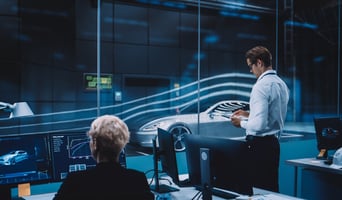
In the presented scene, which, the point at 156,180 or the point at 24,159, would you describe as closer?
the point at 24,159

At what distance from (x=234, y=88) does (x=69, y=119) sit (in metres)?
4.30

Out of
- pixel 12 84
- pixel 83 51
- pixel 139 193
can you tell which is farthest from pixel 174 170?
pixel 83 51

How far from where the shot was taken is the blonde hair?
4.85 feet

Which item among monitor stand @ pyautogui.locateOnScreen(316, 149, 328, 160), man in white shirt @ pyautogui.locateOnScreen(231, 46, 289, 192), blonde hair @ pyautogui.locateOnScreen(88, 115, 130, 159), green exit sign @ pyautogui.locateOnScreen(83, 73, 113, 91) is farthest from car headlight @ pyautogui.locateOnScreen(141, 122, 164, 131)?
blonde hair @ pyautogui.locateOnScreen(88, 115, 130, 159)

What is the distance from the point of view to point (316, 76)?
1327 centimetres

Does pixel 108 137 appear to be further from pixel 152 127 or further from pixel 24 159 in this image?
pixel 152 127

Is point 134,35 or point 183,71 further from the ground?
point 134,35

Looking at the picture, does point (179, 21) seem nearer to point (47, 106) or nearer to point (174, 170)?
point (47, 106)

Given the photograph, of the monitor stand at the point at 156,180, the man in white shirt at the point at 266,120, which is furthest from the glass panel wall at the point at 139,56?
the monitor stand at the point at 156,180

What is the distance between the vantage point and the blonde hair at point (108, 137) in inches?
58.2

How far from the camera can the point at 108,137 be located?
4.91 ft

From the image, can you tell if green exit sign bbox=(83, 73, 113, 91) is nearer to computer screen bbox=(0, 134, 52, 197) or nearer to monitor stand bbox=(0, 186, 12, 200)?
computer screen bbox=(0, 134, 52, 197)

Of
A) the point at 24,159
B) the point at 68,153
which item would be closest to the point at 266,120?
the point at 68,153

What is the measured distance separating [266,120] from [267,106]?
4.1 inches
